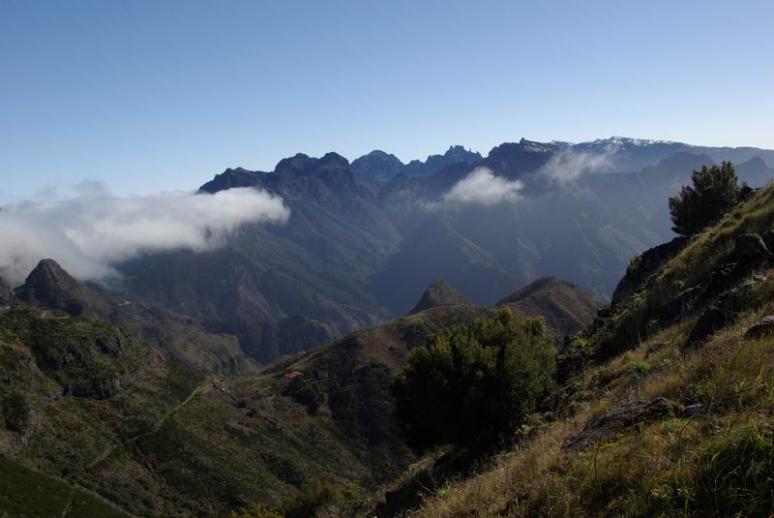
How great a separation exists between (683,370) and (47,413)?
104870mm

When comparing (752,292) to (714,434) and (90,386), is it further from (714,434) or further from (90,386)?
(90,386)

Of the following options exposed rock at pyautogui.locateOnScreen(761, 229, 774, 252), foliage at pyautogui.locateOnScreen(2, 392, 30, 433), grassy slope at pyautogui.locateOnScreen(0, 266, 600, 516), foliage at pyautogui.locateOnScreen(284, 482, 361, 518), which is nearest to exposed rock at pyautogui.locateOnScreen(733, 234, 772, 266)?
exposed rock at pyautogui.locateOnScreen(761, 229, 774, 252)

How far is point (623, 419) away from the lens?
364 inches

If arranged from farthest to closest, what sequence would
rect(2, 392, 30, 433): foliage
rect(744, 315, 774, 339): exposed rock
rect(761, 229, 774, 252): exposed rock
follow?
rect(2, 392, 30, 433): foliage, rect(761, 229, 774, 252): exposed rock, rect(744, 315, 774, 339): exposed rock

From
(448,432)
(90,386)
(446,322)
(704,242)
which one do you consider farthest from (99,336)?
(704,242)

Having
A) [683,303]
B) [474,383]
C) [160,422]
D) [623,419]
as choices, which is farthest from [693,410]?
[160,422]

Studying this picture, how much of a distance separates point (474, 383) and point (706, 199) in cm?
2689

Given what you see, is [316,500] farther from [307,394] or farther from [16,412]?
[307,394]

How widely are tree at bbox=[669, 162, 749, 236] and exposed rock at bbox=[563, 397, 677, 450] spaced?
35.1 metres

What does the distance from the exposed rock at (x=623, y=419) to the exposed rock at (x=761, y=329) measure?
2350mm

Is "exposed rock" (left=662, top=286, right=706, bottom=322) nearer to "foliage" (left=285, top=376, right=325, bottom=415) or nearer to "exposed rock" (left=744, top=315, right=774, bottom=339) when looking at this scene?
"exposed rock" (left=744, top=315, right=774, bottom=339)

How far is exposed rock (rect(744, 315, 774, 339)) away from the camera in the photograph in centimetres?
977

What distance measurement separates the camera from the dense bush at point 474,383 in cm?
2416

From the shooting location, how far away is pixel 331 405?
438 ft
